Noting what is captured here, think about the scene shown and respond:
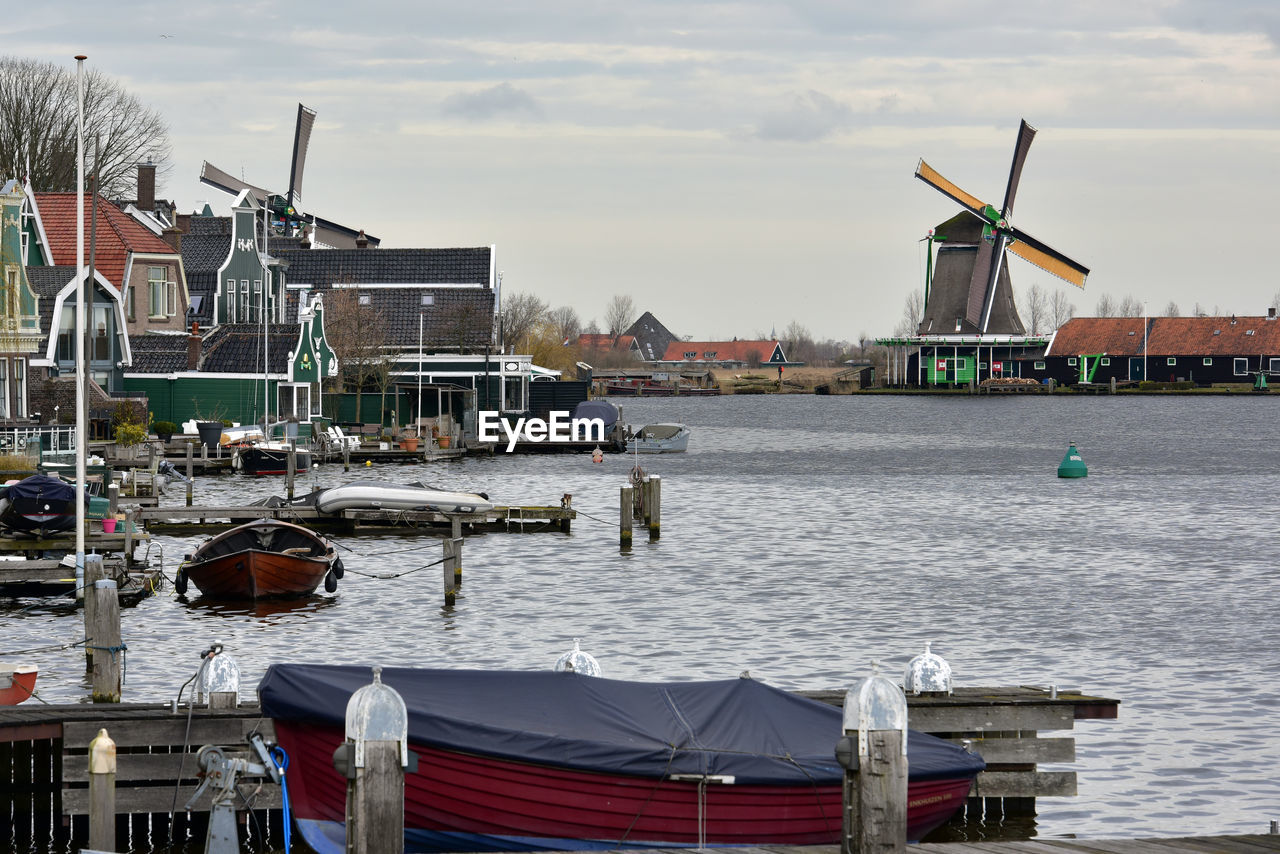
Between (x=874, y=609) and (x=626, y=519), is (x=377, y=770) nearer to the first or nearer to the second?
(x=874, y=609)

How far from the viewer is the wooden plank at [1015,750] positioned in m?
17.0

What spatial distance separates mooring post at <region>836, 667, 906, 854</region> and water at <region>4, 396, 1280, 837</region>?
646 cm

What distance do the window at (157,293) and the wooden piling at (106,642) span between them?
191 feet

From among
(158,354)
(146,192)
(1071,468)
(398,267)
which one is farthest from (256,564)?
(398,267)

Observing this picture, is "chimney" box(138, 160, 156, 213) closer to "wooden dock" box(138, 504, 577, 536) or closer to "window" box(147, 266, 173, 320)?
"window" box(147, 266, 173, 320)

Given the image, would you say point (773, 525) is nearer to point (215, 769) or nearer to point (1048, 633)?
point (1048, 633)

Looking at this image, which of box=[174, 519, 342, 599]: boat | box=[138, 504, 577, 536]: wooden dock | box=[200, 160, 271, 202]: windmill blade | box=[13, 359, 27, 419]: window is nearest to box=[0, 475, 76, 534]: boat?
box=[174, 519, 342, 599]: boat

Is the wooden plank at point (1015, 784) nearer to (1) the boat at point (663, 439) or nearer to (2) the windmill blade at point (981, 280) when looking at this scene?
(1) the boat at point (663, 439)

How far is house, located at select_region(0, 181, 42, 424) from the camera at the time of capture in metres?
52.9

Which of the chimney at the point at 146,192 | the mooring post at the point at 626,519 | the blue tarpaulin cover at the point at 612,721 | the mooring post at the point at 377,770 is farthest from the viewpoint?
the chimney at the point at 146,192

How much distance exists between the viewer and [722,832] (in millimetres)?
Answer: 14391

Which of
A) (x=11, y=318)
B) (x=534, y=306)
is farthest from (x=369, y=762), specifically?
(x=534, y=306)

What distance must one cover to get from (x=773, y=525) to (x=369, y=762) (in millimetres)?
43540

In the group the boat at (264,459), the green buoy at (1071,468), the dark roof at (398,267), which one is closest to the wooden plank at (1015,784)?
the boat at (264,459)
